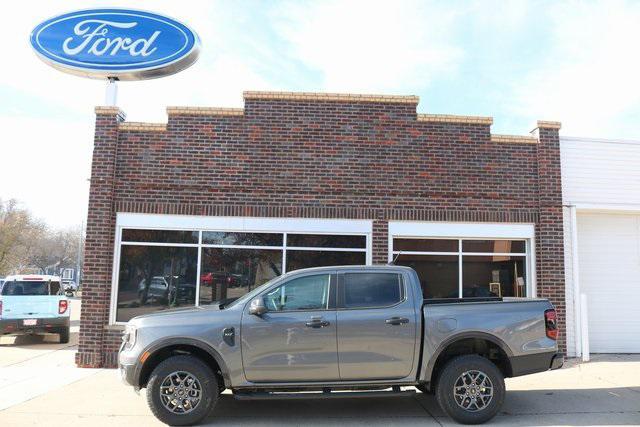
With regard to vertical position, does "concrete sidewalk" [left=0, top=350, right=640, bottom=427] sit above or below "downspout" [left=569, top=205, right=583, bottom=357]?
below

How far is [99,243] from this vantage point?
10.5 m

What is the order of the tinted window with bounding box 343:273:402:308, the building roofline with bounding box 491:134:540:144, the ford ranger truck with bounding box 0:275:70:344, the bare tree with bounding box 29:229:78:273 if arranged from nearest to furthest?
1. the tinted window with bounding box 343:273:402:308
2. the building roofline with bounding box 491:134:540:144
3. the ford ranger truck with bounding box 0:275:70:344
4. the bare tree with bounding box 29:229:78:273

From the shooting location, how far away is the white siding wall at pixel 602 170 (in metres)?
11.4

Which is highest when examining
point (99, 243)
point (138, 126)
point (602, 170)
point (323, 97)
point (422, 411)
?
point (323, 97)

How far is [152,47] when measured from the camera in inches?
447

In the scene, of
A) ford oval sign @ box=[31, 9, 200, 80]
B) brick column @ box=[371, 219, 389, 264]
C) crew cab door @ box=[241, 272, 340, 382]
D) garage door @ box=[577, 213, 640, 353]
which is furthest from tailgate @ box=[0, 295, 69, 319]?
garage door @ box=[577, 213, 640, 353]

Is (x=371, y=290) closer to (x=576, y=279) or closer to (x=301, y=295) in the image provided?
(x=301, y=295)

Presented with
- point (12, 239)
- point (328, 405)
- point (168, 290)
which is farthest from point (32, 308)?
point (12, 239)

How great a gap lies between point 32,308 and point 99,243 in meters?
4.46

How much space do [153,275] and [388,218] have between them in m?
4.66

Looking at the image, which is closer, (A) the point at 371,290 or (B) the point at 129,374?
(B) the point at 129,374

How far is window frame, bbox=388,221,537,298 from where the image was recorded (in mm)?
10898

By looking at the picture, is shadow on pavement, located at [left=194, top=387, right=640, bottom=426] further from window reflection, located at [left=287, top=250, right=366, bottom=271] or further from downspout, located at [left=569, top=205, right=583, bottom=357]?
window reflection, located at [left=287, top=250, right=366, bottom=271]

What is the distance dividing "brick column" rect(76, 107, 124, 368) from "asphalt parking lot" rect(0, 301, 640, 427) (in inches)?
25.9
